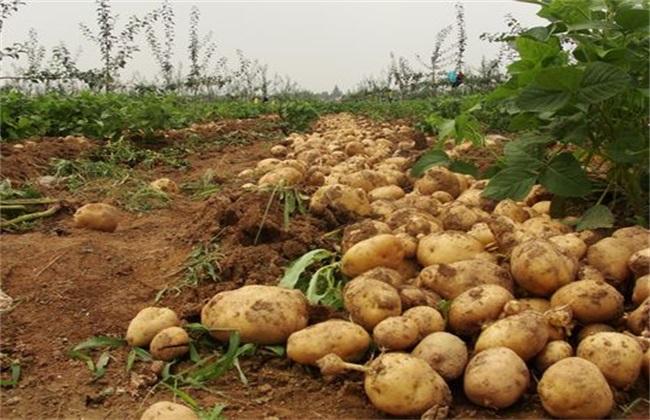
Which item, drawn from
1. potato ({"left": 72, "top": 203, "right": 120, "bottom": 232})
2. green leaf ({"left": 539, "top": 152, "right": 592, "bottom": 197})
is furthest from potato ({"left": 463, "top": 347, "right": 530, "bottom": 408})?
potato ({"left": 72, "top": 203, "right": 120, "bottom": 232})

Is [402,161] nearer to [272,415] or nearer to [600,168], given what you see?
[600,168]

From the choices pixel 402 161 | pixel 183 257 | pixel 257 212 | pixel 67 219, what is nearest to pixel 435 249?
pixel 257 212

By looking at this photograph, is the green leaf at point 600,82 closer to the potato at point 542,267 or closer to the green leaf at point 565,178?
the green leaf at point 565,178

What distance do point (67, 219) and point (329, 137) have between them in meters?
2.97

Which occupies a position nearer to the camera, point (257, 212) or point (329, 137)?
point (257, 212)

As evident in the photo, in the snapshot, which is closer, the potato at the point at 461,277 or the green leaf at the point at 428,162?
the potato at the point at 461,277

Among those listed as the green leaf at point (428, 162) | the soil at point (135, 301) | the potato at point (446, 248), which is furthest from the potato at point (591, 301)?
the green leaf at point (428, 162)

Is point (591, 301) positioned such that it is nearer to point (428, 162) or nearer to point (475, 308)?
point (475, 308)

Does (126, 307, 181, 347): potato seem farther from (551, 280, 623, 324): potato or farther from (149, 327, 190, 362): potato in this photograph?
(551, 280, 623, 324): potato

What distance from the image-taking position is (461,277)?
2.00 m

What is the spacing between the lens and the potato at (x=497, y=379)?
5.22ft

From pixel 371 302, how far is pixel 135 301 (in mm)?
860

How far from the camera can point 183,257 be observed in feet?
8.66

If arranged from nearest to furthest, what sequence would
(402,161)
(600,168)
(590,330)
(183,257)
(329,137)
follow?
(590,330), (183,257), (600,168), (402,161), (329,137)
